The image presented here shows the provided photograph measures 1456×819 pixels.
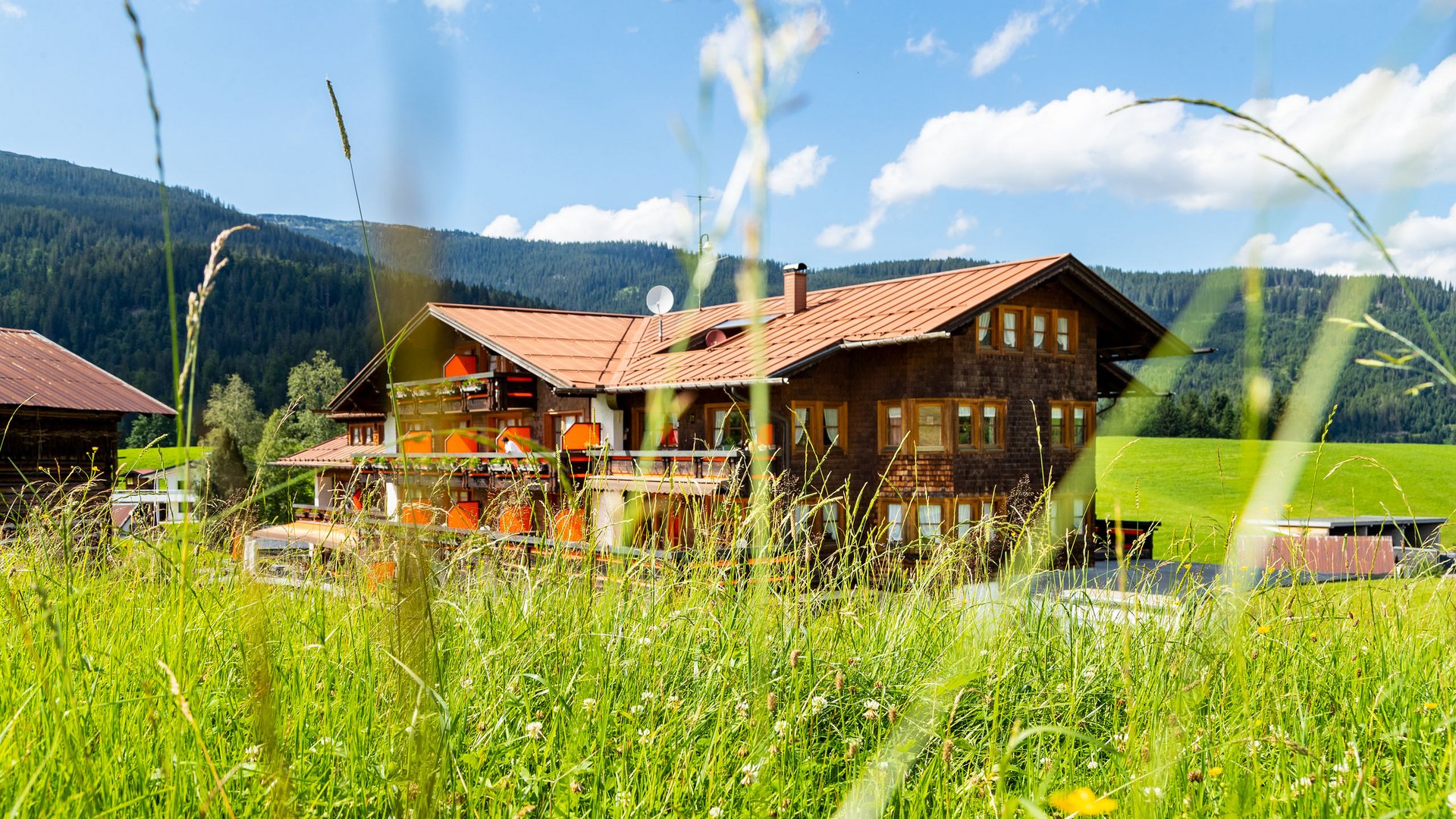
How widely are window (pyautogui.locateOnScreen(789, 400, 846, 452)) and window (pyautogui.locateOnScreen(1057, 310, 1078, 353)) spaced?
5307 mm

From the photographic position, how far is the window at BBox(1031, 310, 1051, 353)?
2175 cm

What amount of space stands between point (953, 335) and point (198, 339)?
1974 cm

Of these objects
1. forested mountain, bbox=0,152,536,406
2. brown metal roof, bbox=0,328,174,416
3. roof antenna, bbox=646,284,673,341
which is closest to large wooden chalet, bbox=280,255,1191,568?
roof antenna, bbox=646,284,673,341

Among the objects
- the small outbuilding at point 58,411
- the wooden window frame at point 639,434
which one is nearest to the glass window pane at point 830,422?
the wooden window frame at point 639,434

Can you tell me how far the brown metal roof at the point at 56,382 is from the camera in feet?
71.6

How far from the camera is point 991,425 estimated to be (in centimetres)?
2088

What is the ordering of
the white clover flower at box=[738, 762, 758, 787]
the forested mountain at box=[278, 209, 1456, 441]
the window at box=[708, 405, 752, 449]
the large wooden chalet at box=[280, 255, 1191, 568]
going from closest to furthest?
the forested mountain at box=[278, 209, 1456, 441] → the white clover flower at box=[738, 762, 758, 787] → the window at box=[708, 405, 752, 449] → the large wooden chalet at box=[280, 255, 1191, 568]

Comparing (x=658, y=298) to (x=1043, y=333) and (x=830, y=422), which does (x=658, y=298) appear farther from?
(x=1043, y=333)

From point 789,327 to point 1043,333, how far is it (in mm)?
5626

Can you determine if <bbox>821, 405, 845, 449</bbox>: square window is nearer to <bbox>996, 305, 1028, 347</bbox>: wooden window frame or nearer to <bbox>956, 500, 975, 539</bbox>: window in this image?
<bbox>956, 500, 975, 539</bbox>: window

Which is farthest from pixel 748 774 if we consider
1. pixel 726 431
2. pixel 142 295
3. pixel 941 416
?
pixel 142 295

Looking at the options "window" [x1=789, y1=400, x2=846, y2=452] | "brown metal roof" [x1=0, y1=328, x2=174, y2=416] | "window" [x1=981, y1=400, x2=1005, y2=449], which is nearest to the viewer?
"window" [x1=789, y1=400, x2=846, y2=452]

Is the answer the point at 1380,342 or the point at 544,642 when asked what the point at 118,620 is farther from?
the point at 1380,342

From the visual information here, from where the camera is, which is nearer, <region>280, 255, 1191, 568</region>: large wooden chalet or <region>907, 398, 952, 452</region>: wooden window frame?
<region>280, 255, 1191, 568</region>: large wooden chalet
